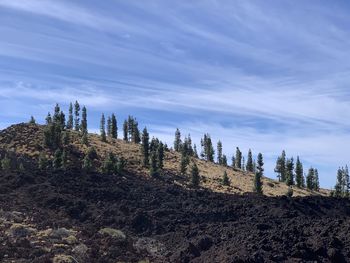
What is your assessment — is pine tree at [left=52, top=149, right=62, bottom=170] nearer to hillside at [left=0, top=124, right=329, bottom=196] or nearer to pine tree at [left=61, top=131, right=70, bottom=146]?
hillside at [left=0, top=124, right=329, bottom=196]

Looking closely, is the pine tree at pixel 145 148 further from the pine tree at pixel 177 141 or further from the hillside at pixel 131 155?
the pine tree at pixel 177 141

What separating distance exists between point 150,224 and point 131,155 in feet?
209

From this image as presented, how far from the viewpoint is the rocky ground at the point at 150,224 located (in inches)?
1665

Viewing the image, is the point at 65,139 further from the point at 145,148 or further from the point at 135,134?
the point at 135,134

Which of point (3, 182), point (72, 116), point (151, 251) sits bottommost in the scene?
point (151, 251)

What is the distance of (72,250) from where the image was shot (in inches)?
1718

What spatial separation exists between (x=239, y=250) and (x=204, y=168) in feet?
282

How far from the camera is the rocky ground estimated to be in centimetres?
4228

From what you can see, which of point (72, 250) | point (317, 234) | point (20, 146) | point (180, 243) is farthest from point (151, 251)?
point (20, 146)

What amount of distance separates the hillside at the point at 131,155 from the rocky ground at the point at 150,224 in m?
26.4

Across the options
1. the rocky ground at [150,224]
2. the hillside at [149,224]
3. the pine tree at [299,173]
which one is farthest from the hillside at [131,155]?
the rocky ground at [150,224]

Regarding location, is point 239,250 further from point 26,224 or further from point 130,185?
point 130,185

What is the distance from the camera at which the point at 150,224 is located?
58.2 meters

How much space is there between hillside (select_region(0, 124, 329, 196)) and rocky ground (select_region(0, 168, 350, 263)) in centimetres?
2644
